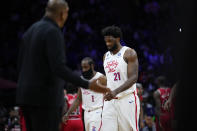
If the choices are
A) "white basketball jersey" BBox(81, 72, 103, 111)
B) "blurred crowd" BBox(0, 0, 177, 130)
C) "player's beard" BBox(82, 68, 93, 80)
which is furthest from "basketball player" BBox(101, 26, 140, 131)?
"blurred crowd" BBox(0, 0, 177, 130)

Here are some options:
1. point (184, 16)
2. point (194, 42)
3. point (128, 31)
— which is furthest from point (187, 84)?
point (128, 31)

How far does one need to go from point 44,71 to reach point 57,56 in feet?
0.70

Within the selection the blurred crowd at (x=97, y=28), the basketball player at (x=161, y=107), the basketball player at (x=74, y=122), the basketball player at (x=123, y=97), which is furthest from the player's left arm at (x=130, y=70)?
the blurred crowd at (x=97, y=28)

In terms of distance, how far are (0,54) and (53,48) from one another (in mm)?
14198

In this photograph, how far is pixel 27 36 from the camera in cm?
413

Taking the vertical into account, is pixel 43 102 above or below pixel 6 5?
below

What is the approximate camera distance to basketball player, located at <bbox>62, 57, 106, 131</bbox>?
8.00m

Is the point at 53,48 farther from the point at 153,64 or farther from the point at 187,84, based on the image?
the point at 153,64

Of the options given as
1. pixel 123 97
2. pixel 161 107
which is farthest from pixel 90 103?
pixel 123 97

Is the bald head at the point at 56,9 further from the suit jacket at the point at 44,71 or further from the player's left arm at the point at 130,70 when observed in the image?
the player's left arm at the point at 130,70

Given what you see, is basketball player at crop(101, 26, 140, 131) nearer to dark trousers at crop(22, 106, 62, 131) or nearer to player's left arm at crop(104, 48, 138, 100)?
player's left arm at crop(104, 48, 138, 100)

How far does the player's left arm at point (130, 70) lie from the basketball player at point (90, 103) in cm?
194

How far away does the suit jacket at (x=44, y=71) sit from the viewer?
3863 millimetres

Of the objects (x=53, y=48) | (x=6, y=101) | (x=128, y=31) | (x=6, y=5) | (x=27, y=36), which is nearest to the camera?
(x=53, y=48)
